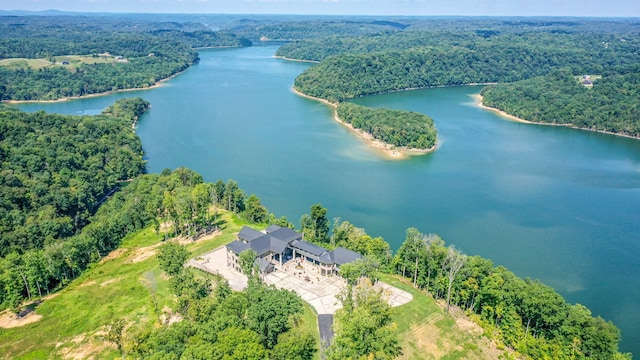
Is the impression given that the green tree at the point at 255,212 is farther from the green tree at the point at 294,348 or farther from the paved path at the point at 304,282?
the green tree at the point at 294,348

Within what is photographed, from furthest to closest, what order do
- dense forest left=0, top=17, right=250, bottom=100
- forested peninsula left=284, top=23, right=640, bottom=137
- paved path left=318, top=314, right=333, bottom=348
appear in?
dense forest left=0, top=17, right=250, bottom=100 < forested peninsula left=284, top=23, right=640, bottom=137 < paved path left=318, top=314, right=333, bottom=348

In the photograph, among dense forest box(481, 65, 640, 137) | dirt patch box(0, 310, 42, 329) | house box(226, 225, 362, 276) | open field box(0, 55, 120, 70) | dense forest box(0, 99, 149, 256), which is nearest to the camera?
Result: dirt patch box(0, 310, 42, 329)

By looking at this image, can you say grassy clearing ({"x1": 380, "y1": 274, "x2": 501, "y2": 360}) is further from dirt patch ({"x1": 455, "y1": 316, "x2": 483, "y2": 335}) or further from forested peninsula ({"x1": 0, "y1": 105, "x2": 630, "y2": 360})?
forested peninsula ({"x1": 0, "y1": 105, "x2": 630, "y2": 360})

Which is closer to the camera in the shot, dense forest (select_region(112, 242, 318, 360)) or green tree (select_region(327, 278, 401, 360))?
green tree (select_region(327, 278, 401, 360))

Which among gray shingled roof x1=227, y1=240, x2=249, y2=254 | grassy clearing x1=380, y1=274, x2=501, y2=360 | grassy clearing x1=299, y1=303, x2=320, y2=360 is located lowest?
grassy clearing x1=380, y1=274, x2=501, y2=360

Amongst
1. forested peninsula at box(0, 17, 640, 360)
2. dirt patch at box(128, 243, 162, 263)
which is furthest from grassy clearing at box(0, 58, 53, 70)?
dirt patch at box(128, 243, 162, 263)

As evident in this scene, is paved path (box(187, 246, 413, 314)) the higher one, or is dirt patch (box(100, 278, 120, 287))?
paved path (box(187, 246, 413, 314))

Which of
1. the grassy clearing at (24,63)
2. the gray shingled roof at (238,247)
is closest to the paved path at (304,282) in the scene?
the gray shingled roof at (238,247)

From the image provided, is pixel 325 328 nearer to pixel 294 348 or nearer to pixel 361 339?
pixel 294 348

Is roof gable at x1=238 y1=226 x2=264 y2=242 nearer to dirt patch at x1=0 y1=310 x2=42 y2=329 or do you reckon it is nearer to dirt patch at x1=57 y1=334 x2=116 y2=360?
dirt patch at x1=57 y1=334 x2=116 y2=360
